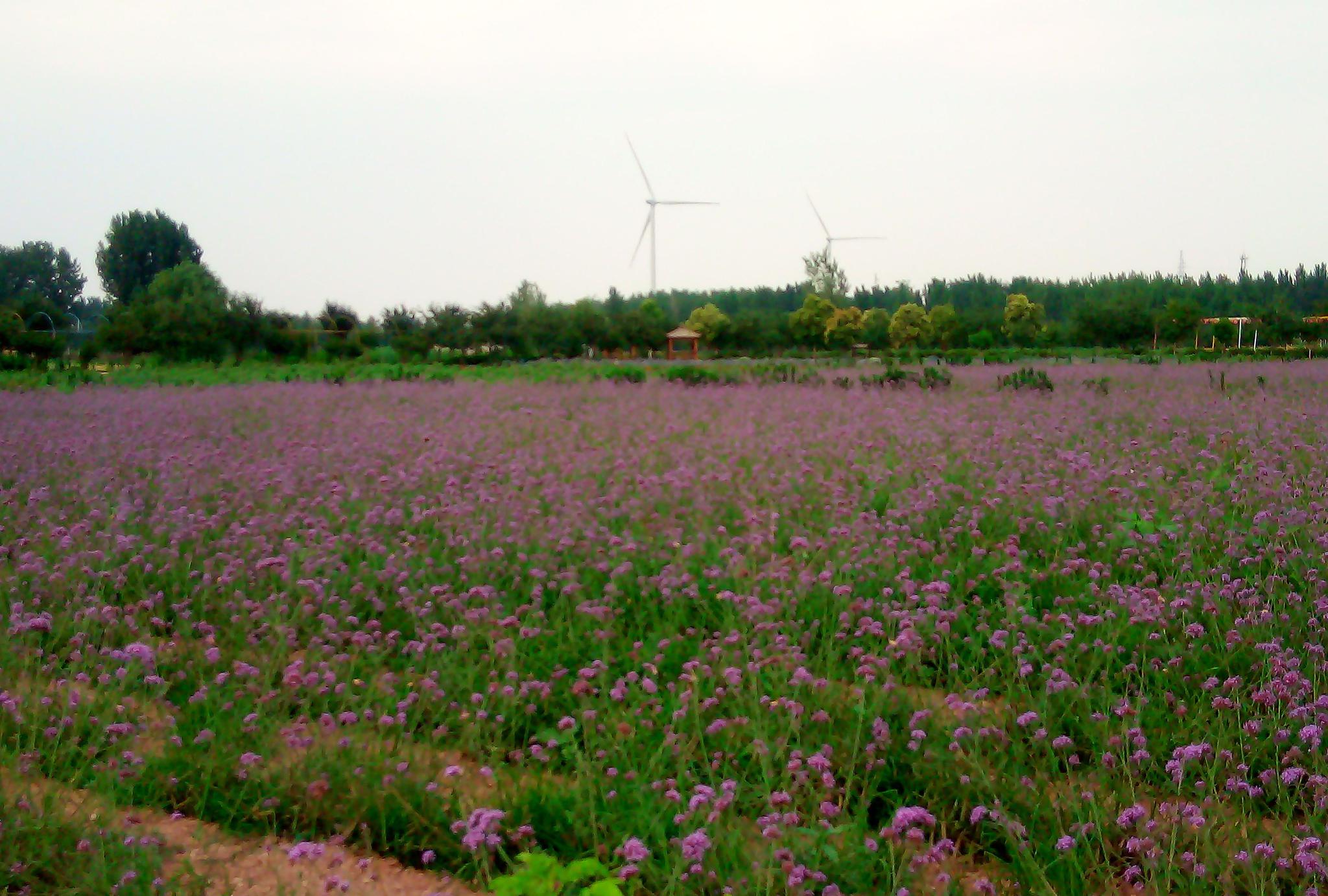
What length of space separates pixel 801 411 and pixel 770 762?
30.5 feet

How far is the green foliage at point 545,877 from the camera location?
274 cm

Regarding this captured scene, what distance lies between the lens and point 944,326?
59312 mm

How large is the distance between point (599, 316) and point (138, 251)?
57378 millimetres

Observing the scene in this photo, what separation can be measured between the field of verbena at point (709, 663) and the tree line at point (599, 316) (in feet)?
85.5

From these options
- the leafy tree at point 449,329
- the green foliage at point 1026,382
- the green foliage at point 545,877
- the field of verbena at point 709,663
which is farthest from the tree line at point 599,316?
the green foliage at point 545,877

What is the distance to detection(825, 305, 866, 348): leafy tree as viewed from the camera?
56594 mm

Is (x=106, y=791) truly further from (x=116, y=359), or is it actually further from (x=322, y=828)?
(x=116, y=359)

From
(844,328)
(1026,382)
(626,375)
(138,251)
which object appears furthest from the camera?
(138,251)

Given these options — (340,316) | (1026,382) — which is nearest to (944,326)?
(340,316)

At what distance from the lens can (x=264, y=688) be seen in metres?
4.04

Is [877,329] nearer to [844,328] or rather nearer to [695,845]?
[844,328]

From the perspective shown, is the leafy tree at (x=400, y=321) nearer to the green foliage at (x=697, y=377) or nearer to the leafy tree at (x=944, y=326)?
the green foliage at (x=697, y=377)

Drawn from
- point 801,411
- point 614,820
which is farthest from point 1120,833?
point 801,411

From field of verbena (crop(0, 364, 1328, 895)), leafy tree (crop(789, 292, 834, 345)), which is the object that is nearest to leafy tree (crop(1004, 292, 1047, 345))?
leafy tree (crop(789, 292, 834, 345))
